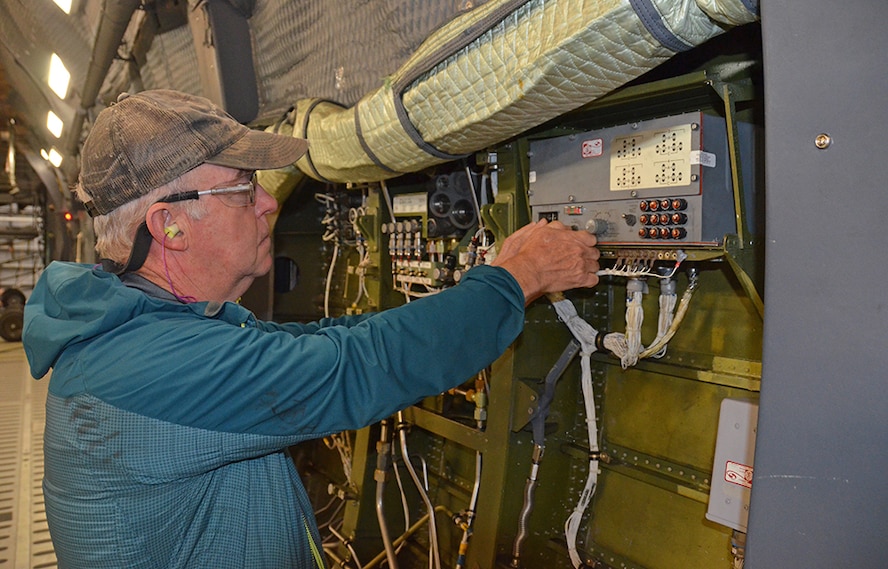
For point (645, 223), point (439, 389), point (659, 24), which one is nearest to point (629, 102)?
point (645, 223)

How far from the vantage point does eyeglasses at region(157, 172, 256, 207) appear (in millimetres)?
1445

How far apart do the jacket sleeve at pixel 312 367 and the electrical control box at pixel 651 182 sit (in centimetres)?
69

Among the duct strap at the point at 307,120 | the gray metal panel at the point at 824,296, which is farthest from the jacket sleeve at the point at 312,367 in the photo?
the duct strap at the point at 307,120

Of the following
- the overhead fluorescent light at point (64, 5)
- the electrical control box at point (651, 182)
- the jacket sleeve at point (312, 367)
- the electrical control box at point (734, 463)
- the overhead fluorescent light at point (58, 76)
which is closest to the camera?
the jacket sleeve at point (312, 367)

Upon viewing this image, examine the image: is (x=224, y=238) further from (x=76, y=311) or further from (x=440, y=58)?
(x=440, y=58)

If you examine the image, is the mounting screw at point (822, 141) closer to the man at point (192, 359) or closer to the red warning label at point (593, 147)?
the man at point (192, 359)

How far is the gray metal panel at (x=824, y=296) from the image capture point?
87cm

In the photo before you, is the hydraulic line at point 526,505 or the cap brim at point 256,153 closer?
the cap brim at point 256,153

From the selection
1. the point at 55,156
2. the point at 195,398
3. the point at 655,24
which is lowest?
the point at 195,398

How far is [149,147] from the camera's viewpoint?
140 centimetres

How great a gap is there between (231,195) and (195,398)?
53 centimetres

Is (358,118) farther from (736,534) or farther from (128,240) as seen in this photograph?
(736,534)

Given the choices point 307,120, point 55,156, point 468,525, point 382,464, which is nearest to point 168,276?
point 307,120

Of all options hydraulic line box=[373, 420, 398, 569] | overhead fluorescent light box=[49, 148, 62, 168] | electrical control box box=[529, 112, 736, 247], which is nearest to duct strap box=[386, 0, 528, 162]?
electrical control box box=[529, 112, 736, 247]
